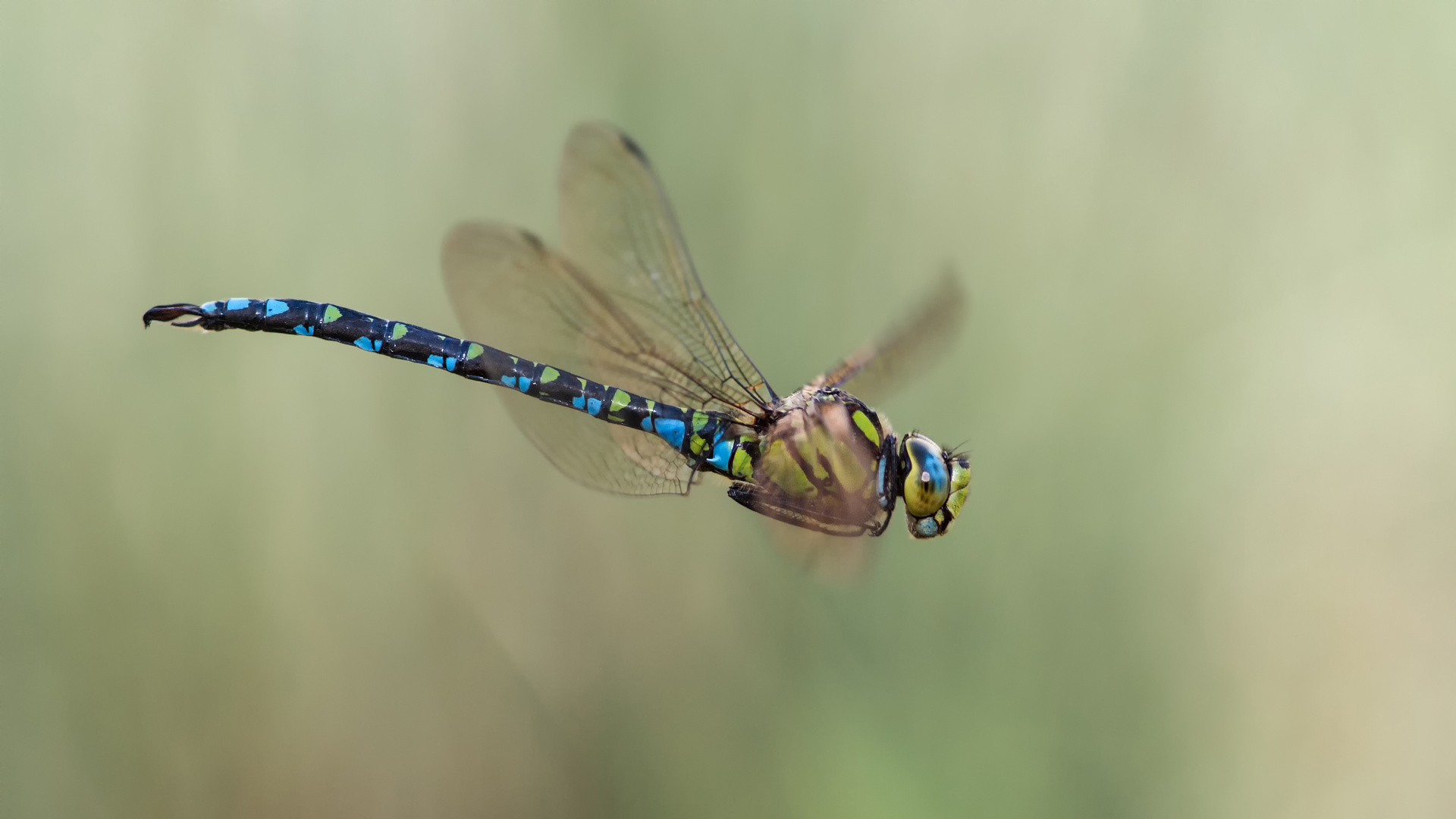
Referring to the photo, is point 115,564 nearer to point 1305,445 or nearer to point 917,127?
point 917,127

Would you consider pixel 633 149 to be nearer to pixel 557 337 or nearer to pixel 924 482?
pixel 557 337

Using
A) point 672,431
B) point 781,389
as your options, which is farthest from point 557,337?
point 781,389

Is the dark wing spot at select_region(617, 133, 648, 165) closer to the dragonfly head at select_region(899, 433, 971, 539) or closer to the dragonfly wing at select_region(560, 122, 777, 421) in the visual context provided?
the dragonfly wing at select_region(560, 122, 777, 421)

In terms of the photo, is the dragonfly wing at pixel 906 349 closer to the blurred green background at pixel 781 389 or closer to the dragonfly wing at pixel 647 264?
the dragonfly wing at pixel 647 264

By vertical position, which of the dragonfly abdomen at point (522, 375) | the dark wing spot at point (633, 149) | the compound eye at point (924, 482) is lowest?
the compound eye at point (924, 482)

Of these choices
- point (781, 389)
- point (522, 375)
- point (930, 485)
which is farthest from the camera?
point (781, 389)

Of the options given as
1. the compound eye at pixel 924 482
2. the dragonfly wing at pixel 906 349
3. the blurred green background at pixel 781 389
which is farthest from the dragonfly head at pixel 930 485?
the blurred green background at pixel 781 389
